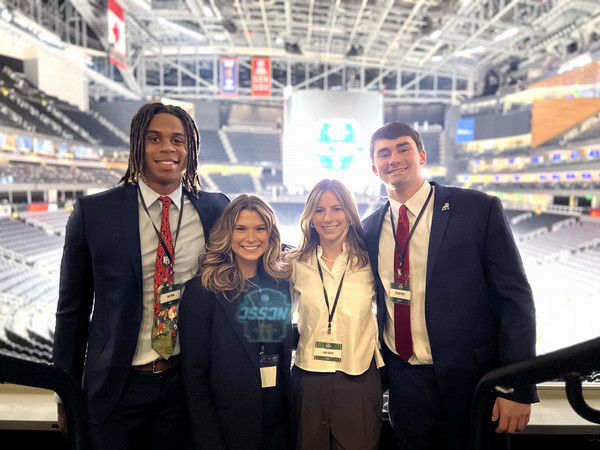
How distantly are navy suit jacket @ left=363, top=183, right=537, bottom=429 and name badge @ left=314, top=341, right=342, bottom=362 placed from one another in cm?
27

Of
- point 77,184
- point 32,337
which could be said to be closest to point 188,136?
point 32,337

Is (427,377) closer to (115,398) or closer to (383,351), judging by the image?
(383,351)

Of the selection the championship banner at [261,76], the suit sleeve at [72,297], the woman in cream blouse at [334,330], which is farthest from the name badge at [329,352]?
the championship banner at [261,76]

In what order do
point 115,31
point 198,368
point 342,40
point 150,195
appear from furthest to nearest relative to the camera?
1. point 342,40
2. point 115,31
3. point 150,195
4. point 198,368

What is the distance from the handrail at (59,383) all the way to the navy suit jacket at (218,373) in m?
0.28

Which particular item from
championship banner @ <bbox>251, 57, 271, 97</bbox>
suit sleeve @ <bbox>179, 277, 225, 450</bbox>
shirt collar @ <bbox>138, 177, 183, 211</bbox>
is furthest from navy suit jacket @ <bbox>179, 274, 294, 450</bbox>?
championship banner @ <bbox>251, 57, 271, 97</bbox>

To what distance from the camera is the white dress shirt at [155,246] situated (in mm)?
1111

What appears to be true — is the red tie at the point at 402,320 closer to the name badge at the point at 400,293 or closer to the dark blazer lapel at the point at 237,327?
the name badge at the point at 400,293

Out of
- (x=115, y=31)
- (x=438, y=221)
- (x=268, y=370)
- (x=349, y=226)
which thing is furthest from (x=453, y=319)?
(x=115, y=31)

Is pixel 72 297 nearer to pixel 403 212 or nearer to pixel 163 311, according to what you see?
pixel 163 311

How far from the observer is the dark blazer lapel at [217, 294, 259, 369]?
1.10 metres

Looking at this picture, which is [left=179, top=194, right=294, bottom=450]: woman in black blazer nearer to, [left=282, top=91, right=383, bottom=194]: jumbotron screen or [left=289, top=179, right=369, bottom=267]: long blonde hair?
[left=289, top=179, right=369, bottom=267]: long blonde hair

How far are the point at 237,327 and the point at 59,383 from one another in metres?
0.44

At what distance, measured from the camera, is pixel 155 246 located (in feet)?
3.75
